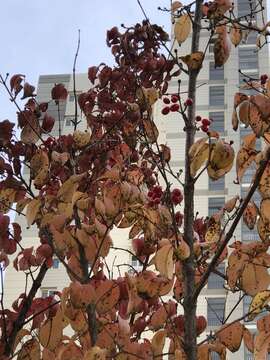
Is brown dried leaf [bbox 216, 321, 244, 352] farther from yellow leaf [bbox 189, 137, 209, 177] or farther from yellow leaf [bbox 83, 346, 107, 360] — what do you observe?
yellow leaf [bbox 189, 137, 209, 177]

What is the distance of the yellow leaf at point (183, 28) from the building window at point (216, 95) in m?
22.0

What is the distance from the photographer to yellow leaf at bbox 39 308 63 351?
6.79 feet

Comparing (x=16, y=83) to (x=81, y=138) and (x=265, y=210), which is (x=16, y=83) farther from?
(x=265, y=210)

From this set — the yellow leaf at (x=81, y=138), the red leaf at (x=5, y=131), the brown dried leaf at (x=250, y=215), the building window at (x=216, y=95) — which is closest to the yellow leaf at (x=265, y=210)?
the brown dried leaf at (x=250, y=215)

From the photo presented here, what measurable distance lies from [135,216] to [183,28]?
69 centimetres

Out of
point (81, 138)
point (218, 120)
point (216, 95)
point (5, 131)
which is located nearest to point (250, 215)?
point (81, 138)

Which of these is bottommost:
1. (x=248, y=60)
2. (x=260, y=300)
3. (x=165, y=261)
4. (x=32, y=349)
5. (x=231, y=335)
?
(x=32, y=349)

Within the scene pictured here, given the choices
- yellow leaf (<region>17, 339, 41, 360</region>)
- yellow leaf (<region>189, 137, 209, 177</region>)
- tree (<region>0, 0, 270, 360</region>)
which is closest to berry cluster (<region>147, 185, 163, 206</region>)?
tree (<region>0, 0, 270, 360</region>)

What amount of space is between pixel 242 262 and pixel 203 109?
22.4m

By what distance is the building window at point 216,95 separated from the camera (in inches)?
948

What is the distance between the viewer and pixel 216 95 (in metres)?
24.4

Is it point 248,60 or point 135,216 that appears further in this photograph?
point 248,60

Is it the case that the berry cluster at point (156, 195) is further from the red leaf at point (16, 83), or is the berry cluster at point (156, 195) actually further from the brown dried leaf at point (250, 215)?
the red leaf at point (16, 83)

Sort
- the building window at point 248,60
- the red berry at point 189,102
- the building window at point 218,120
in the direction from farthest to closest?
the building window at point 248,60 → the building window at point 218,120 → the red berry at point 189,102
